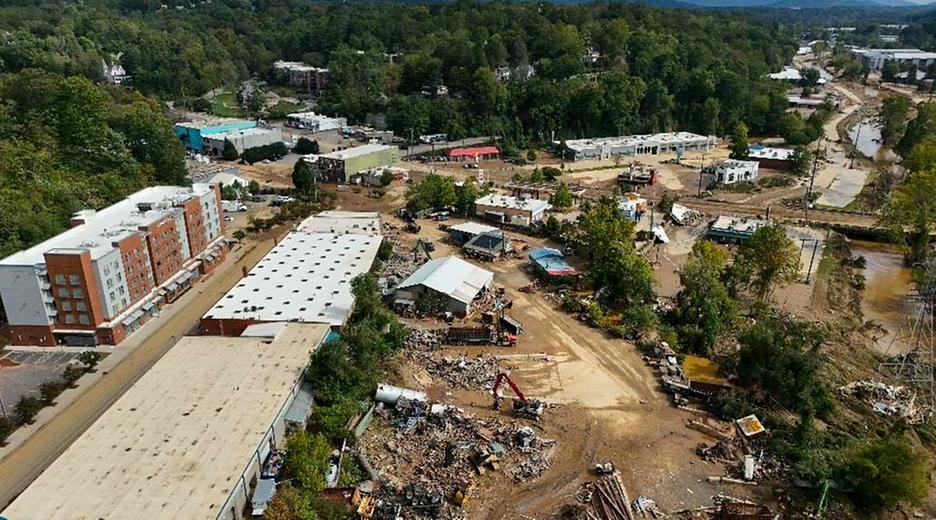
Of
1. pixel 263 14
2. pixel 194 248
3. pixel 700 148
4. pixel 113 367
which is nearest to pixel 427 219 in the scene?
pixel 194 248

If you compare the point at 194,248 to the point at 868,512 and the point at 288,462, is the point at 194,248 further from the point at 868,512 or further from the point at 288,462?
the point at 868,512

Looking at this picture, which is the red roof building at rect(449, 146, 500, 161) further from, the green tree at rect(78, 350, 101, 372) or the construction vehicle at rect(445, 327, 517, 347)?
the green tree at rect(78, 350, 101, 372)

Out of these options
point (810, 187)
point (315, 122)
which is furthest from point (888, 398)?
point (315, 122)

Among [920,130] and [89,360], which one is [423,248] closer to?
[89,360]

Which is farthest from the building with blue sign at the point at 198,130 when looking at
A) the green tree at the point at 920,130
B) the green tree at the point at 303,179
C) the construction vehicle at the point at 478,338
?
the green tree at the point at 920,130

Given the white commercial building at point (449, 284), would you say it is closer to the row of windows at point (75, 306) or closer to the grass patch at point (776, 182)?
the row of windows at point (75, 306)

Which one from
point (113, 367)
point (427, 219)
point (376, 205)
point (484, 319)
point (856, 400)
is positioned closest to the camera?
point (856, 400)
